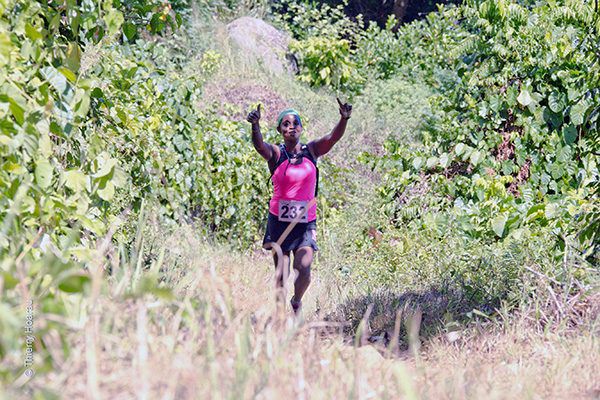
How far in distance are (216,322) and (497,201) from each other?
15.4 ft

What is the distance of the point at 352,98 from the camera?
1324 cm

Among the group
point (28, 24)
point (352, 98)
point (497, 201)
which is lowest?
point (497, 201)

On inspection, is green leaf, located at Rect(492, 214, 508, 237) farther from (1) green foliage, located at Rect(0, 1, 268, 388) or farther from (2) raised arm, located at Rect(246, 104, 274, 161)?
(1) green foliage, located at Rect(0, 1, 268, 388)

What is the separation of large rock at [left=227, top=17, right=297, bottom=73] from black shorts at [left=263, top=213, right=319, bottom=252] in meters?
8.78

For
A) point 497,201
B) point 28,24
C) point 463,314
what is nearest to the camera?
point 28,24

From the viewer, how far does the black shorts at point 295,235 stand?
17.9 feet

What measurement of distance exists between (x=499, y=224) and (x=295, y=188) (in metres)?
2.05

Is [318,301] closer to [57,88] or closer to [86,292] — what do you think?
[57,88]

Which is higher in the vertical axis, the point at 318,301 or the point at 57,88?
the point at 57,88

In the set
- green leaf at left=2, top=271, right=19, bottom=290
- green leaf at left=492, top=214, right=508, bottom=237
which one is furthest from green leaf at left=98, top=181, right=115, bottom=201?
green leaf at left=492, top=214, right=508, bottom=237

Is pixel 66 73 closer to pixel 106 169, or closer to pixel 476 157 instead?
pixel 106 169

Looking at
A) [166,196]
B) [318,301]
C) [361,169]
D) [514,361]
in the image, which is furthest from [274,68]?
[514,361]

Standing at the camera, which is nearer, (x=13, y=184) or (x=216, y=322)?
(x=216, y=322)

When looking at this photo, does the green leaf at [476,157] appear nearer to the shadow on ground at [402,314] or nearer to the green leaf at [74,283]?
the shadow on ground at [402,314]
